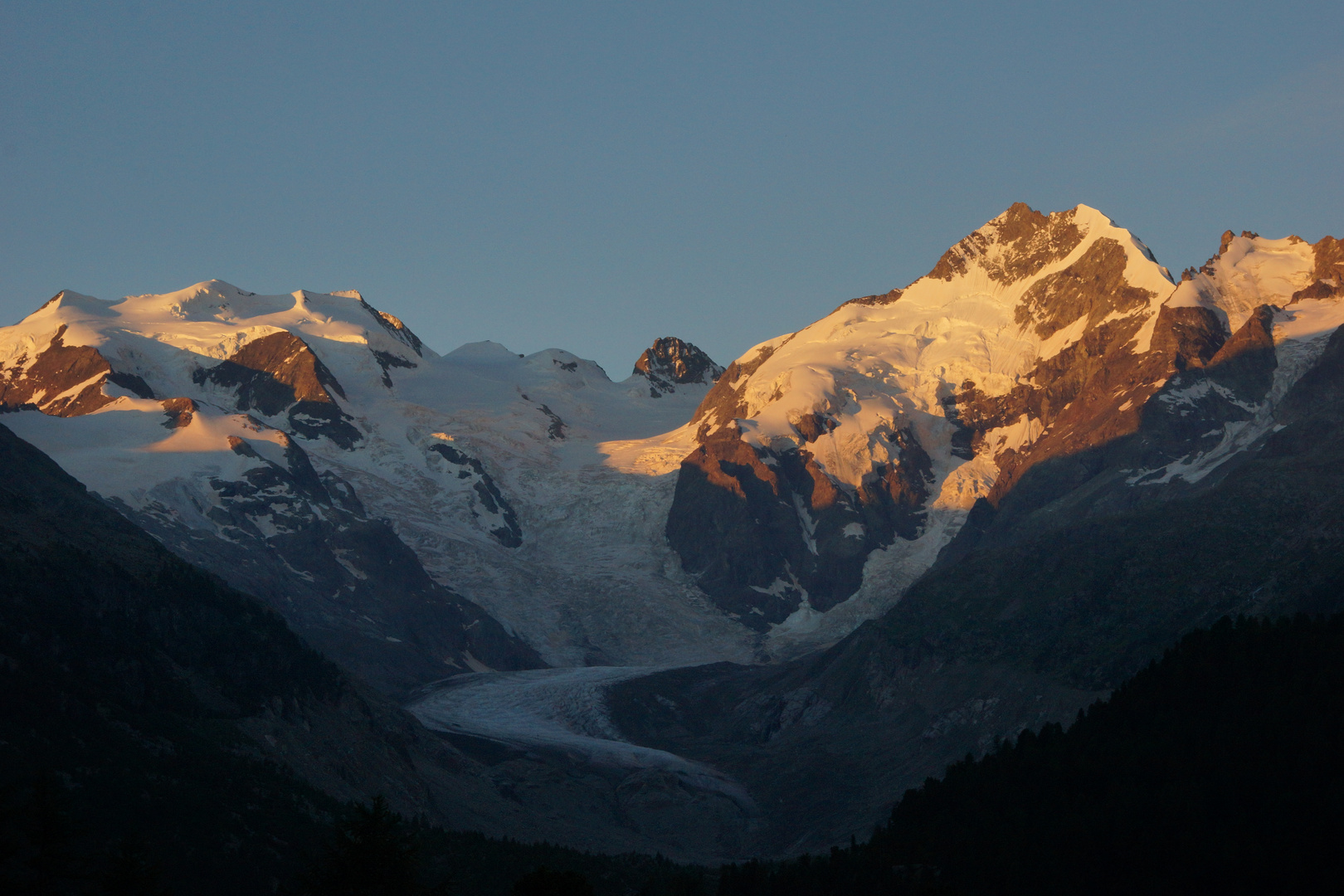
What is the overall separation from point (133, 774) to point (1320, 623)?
92387 mm

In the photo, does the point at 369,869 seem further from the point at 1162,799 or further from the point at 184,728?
the point at 184,728

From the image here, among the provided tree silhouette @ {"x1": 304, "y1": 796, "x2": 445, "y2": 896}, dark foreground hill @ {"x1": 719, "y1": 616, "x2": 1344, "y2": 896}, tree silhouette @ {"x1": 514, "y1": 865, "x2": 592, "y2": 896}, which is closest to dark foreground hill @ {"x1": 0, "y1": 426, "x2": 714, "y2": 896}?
tree silhouette @ {"x1": 304, "y1": 796, "x2": 445, "y2": 896}

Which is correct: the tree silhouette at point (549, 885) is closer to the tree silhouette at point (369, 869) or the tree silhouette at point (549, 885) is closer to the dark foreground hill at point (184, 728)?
the tree silhouette at point (369, 869)

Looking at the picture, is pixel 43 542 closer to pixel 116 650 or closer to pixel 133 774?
pixel 116 650

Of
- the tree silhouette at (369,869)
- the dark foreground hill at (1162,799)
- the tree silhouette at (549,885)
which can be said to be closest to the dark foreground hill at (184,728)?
the tree silhouette at (369,869)

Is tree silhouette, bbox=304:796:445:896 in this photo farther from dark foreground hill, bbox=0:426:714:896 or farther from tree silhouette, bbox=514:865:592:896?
dark foreground hill, bbox=0:426:714:896

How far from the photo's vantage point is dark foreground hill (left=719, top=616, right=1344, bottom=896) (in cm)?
9562

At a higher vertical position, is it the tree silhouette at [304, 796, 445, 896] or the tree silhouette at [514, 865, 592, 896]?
the tree silhouette at [304, 796, 445, 896]

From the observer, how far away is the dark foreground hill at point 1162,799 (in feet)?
314

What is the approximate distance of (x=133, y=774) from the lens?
4744 inches

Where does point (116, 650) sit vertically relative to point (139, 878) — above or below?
above

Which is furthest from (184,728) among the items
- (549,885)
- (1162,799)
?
(549,885)

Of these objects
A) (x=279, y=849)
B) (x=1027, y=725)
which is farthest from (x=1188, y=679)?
(x=279, y=849)

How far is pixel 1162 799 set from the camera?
103688 millimetres
